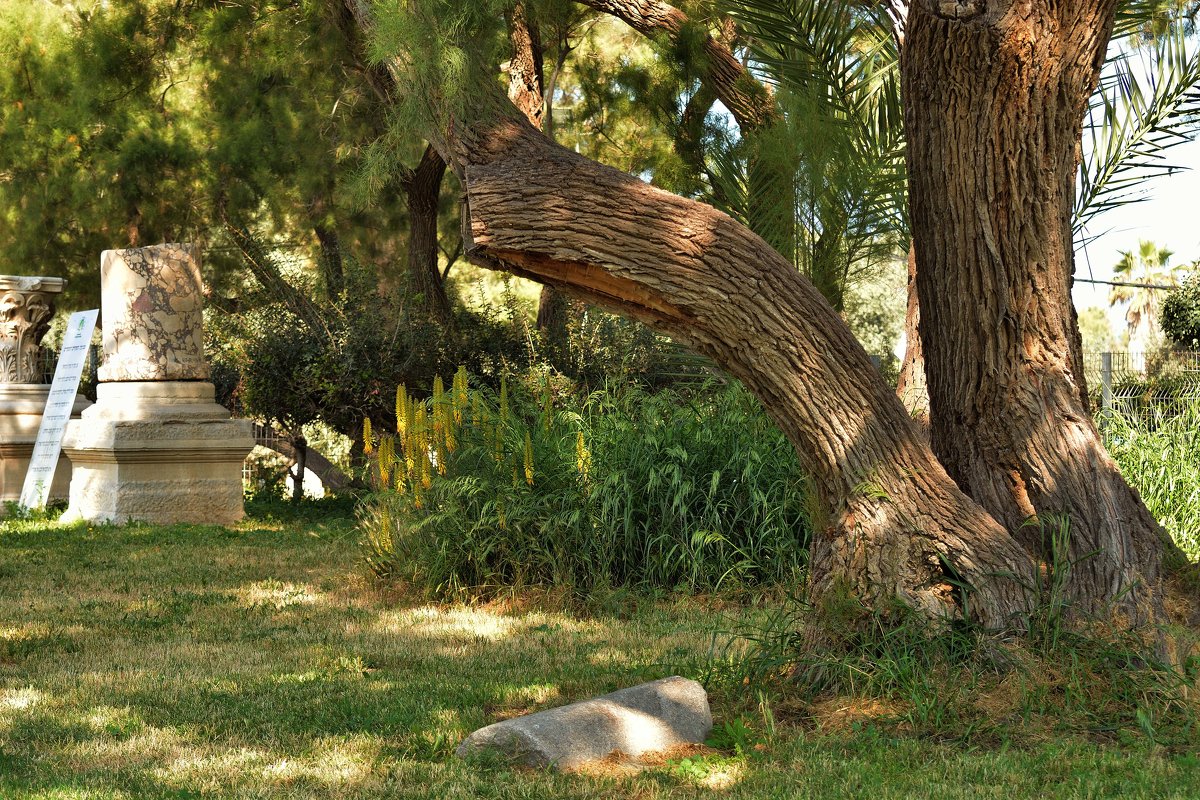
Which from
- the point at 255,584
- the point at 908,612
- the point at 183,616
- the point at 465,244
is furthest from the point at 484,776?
the point at 255,584

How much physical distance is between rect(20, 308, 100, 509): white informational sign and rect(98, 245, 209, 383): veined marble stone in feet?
3.53

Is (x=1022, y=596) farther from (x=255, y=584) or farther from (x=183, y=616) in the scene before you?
(x=255, y=584)

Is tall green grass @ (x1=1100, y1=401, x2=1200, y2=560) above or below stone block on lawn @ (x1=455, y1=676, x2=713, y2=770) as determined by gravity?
above

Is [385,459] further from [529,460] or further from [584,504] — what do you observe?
[584,504]

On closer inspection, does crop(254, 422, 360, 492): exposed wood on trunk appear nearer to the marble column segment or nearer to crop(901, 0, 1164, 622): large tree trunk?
the marble column segment

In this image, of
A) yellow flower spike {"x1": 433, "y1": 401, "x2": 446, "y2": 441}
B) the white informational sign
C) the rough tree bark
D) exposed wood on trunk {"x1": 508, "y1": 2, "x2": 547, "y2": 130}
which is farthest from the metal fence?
the white informational sign

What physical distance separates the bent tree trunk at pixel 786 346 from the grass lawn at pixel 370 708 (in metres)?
0.62

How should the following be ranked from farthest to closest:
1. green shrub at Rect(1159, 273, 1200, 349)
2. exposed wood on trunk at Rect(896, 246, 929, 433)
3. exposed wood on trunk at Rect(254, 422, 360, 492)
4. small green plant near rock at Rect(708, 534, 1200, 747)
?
green shrub at Rect(1159, 273, 1200, 349)
exposed wood on trunk at Rect(254, 422, 360, 492)
exposed wood on trunk at Rect(896, 246, 929, 433)
small green plant near rock at Rect(708, 534, 1200, 747)

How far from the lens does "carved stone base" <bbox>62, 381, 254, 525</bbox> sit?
11422mm

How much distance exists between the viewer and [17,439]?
13398 millimetres

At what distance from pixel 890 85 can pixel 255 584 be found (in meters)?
5.64

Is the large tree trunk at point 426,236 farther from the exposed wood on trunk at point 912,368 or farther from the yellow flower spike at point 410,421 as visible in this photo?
the exposed wood on trunk at point 912,368

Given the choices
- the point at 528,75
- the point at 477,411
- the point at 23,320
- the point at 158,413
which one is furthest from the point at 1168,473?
the point at 23,320

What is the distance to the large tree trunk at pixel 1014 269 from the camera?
15.6 feet
